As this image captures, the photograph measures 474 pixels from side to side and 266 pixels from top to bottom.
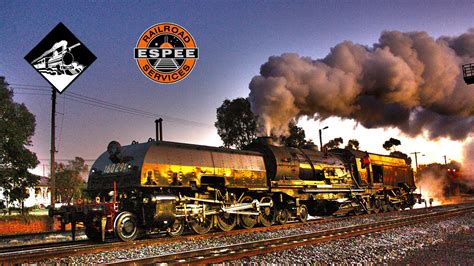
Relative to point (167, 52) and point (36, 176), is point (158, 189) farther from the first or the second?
point (36, 176)

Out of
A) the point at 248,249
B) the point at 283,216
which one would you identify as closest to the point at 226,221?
the point at 283,216

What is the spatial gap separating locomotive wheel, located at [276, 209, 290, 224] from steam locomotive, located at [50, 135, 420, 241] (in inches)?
1.8

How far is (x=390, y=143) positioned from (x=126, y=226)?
74380mm

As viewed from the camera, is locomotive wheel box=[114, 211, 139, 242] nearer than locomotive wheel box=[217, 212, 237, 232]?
Yes

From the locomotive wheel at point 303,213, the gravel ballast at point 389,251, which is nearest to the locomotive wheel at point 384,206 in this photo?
the locomotive wheel at point 303,213

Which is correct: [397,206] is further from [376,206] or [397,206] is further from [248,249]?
[248,249]

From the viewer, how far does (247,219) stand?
16.5m

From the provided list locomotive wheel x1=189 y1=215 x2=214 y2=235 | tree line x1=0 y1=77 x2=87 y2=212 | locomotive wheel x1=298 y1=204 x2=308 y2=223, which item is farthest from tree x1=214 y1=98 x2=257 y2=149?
locomotive wheel x1=189 y1=215 x2=214 y2=235

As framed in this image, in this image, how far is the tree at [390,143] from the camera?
77.8 metres

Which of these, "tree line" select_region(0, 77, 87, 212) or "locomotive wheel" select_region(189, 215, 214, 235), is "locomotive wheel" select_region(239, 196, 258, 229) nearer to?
"locomotive wheel" select_region(189, 215, 214, 235)

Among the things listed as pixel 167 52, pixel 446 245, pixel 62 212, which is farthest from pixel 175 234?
pixel 446 245

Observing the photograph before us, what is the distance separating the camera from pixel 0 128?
30.3 metres

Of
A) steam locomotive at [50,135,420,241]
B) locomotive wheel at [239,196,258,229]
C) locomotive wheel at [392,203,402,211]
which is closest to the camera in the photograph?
steam locomotive at [50,135,420,241]

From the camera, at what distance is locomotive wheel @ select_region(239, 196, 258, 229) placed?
16.4 m
